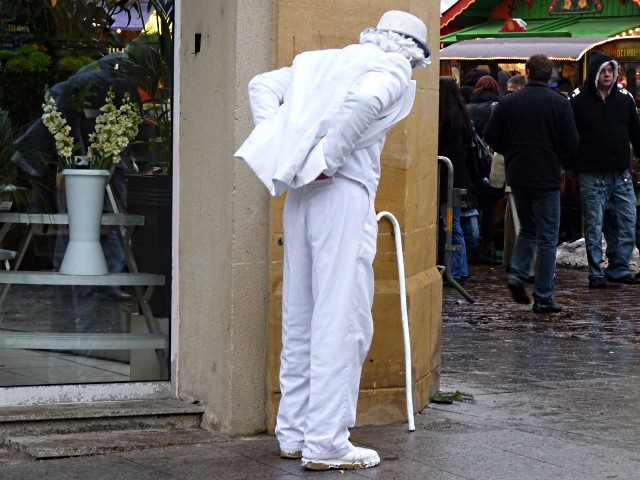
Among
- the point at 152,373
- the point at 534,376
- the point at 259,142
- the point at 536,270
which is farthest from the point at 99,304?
the point at 536,270

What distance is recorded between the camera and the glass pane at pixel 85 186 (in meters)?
7.03

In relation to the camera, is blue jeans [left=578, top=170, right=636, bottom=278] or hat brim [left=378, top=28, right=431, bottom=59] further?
blue jeans [left=578, top=170, right=636, bottom=278]

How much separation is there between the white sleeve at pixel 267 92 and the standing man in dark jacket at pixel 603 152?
308 inches

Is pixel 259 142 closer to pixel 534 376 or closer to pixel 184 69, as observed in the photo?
pixel 184 69

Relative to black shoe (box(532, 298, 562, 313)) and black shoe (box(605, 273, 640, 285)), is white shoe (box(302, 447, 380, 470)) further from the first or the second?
black shoe (box(605, 273, 640, 285))

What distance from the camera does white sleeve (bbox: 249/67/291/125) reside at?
5996 millimetres

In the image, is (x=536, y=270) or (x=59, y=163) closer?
(x=59, y=163)

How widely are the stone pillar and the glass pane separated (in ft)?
2.58

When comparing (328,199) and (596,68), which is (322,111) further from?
(596,68)

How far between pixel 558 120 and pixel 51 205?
619cm

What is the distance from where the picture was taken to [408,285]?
23.4 feet

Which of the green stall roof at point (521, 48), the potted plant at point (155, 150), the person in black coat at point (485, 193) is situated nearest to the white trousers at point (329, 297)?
the potted plant at point (155, 150)

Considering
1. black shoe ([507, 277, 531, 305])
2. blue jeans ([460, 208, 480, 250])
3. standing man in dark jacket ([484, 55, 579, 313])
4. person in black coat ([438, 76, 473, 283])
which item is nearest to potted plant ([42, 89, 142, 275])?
standing man in dark jacket ([484, 55, 579, 313])

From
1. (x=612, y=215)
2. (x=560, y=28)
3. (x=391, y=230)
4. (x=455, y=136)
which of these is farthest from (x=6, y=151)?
(x=560, y=28)
